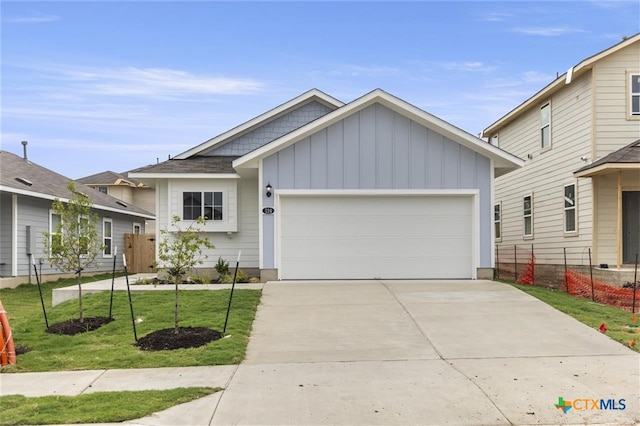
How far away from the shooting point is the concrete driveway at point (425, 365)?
18.1ft

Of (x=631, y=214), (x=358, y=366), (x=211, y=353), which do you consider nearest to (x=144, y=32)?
(x=211, y=353)

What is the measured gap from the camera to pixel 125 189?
1517 inches

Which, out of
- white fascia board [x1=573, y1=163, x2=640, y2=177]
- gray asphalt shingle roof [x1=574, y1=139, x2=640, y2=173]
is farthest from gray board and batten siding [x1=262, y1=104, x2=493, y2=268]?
gray asphalt shingle roof [x1=574, y1=139, x2=640, y2=173]

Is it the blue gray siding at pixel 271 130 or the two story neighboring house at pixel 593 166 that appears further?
the blue gray siding at pixel 271 130

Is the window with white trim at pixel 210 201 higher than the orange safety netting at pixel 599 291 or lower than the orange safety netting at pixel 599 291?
higher

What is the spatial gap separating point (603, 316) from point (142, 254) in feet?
57.7

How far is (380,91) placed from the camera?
45.8 feet

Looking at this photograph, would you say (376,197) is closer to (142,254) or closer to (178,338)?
(178,338)

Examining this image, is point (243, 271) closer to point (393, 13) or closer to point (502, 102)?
point (393, 13)

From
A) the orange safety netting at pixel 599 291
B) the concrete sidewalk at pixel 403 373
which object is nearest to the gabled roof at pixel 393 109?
the orange safety netting at pixel 599 291

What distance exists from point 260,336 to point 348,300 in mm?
3073

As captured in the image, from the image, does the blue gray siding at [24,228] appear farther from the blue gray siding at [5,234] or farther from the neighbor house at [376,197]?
the neighbor house at [376,197]

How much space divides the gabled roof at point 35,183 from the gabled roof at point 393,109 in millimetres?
6915

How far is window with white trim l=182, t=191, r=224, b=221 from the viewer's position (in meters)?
15.5
